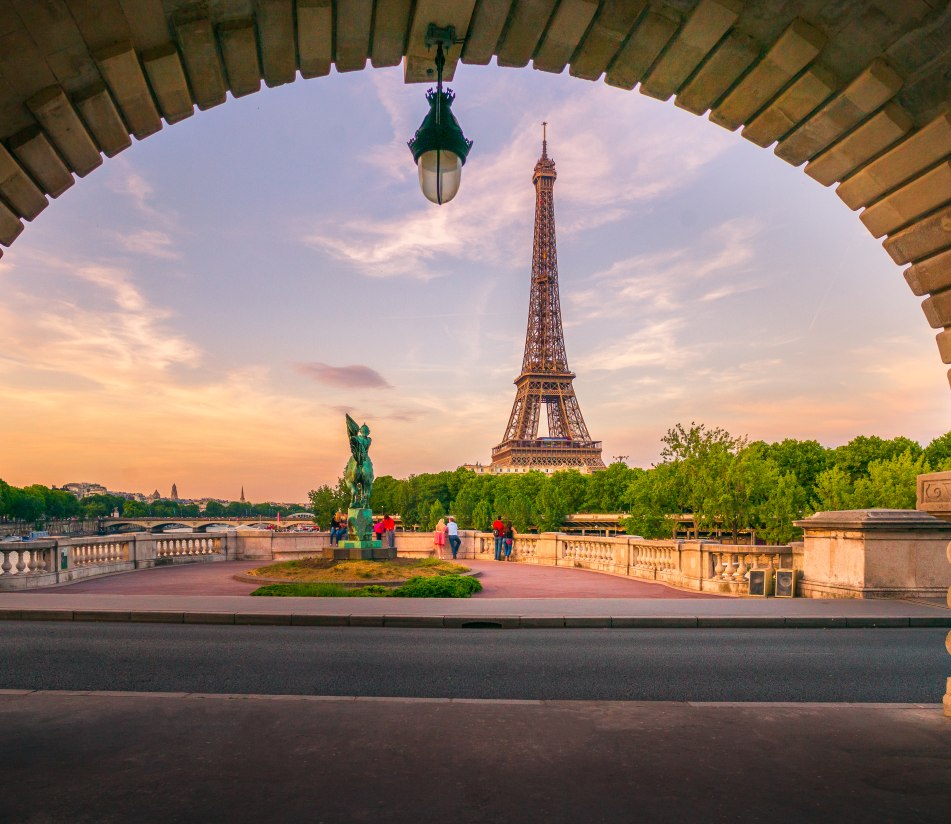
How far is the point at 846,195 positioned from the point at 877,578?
1173cm

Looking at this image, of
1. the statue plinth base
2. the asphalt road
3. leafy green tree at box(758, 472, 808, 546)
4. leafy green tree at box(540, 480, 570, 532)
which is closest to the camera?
the asphalt road

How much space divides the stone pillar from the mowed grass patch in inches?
399

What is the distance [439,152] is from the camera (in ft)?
21.3

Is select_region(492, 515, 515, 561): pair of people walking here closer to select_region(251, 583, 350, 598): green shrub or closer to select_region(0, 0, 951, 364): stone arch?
select_region(251, 583, 350, 598): green shrub

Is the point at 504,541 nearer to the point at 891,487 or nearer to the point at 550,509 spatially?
the point at 891,487

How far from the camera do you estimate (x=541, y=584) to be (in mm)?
20672

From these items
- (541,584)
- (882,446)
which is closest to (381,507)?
(882,446)

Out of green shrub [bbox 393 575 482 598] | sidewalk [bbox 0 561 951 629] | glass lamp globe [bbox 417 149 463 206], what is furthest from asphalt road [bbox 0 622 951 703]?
glass lamp globe [bbox 417 149 463 206]

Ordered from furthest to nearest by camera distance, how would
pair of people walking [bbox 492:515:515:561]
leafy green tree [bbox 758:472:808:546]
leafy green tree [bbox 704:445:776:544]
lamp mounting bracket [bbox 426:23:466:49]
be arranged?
leafy green tree [bbox 758:472:808:546] < leafy green tree [bbox 704:445:776:544] < pair of people walking [bbox 492:515:515:561] < lamp mounting bracket [bbox 426:23:466:49]

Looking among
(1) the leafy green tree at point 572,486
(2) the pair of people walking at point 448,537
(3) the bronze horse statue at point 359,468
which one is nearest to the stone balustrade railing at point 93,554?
(3) the bronze horse statue at point 359,468

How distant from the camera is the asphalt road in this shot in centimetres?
817

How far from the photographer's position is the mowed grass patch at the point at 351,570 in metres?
20.7

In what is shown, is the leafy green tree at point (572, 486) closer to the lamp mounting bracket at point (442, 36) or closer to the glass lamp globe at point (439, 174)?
the glass lamp globe at point (439, 174)

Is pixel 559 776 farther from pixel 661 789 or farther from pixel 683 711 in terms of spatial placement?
pixel 683 711
